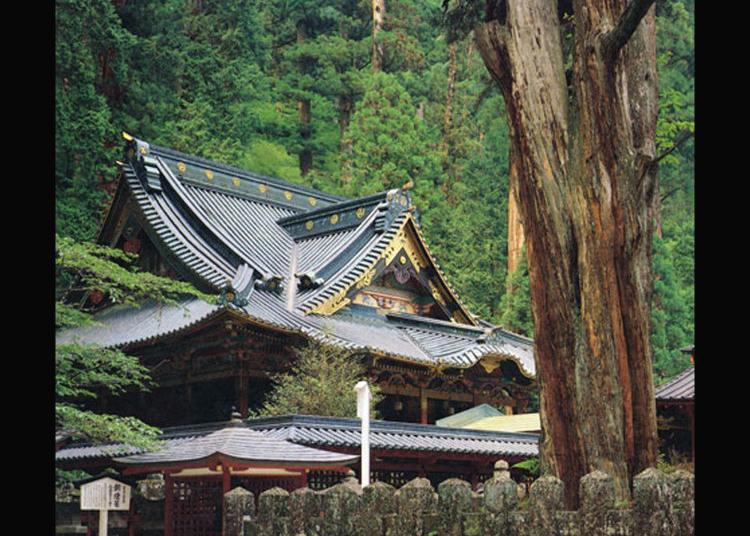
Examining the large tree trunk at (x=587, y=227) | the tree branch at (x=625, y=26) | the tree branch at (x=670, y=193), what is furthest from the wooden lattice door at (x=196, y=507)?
the tree branch at (x=670, y=193)

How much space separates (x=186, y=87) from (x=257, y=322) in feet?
56.1

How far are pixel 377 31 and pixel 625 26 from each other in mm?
31511

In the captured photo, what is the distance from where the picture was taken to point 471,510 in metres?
8.05

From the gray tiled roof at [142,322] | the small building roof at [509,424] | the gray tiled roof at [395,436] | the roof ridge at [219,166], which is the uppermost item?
the roof ridge at [219,166]

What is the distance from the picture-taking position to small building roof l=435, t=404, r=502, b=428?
68.0ft

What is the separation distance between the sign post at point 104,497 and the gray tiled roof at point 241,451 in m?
0.37

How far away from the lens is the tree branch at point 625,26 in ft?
27.5

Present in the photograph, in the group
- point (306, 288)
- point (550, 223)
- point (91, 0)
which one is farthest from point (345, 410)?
point (91, 0)

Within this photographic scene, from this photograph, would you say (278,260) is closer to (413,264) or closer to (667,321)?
(413,264)

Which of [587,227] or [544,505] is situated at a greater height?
[587,227]

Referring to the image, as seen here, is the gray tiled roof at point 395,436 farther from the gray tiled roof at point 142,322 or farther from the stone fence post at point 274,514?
the stone fence post at point 274,514

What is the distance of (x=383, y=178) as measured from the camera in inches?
1286

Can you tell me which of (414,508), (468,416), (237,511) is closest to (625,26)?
(414,508)

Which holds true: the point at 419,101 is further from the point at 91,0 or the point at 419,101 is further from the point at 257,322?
the point at 257,322
